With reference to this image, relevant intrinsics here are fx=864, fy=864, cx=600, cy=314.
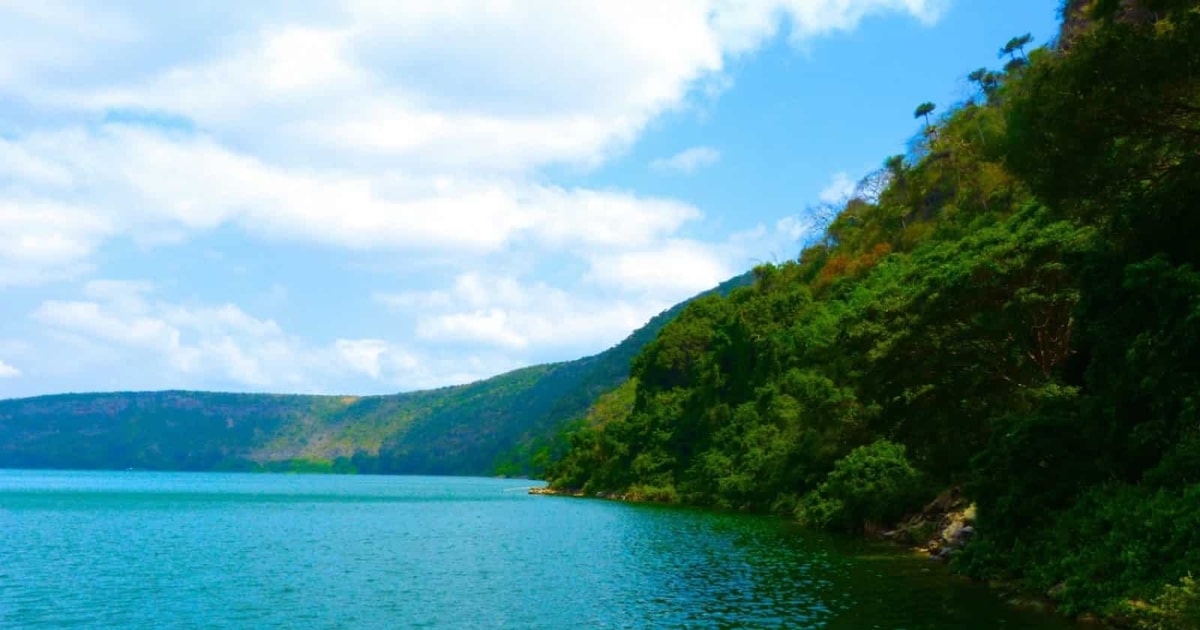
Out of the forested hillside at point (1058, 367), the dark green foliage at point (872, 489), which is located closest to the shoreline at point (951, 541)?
the forested hillside at point (1058, 367)

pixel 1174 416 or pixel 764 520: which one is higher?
pixel 1174 416

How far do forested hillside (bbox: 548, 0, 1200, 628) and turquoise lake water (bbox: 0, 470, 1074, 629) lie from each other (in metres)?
3.81

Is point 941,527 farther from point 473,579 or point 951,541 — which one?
point 473,579

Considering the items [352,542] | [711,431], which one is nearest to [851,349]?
[352,542]

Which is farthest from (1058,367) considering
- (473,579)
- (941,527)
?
(473,579)

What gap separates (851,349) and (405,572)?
107 feet

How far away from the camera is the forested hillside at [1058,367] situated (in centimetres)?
2817

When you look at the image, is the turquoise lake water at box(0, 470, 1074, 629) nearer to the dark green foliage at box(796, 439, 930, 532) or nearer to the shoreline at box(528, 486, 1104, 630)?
the shoreline at box(528, 486, 1104, 630)

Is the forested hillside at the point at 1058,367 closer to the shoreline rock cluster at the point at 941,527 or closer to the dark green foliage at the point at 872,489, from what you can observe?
the dark green foliage at the point at 872,489

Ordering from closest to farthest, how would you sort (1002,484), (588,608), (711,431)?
1. (588,608)
2. (1002,484)
3. (711,431)

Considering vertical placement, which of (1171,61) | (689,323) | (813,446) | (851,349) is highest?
(689,323)

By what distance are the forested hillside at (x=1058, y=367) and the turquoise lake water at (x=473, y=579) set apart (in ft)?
12.5

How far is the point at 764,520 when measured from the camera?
75000 mm

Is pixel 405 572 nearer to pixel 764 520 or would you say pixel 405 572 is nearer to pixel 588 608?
pixel 588 608
